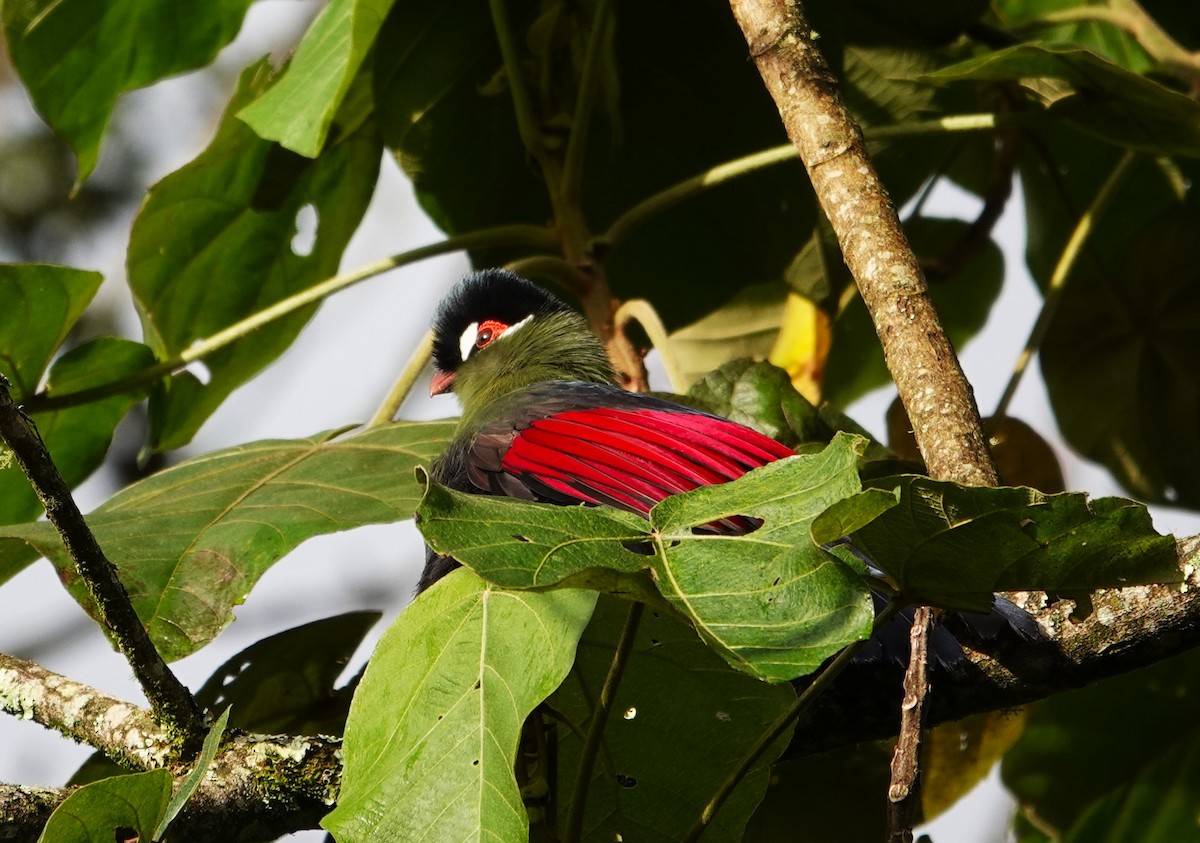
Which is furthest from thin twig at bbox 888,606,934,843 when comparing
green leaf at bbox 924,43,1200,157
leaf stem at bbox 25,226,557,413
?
leaf stem at bbox 25,226,557,413

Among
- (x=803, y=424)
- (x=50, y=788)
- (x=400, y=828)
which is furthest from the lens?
(x=803, y=424)

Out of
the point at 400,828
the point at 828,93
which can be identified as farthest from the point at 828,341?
the point at 400,828

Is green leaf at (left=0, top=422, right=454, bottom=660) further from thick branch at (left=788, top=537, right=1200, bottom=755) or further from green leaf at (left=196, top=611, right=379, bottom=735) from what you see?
thick branch at (left=788, top=537, right=1200, bottom=755)

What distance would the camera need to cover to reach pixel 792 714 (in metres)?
1.31

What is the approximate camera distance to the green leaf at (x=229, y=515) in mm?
1908

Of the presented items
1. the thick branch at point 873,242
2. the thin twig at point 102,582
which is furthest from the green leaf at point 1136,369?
the thin twig at point 102,582

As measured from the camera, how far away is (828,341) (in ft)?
9.07

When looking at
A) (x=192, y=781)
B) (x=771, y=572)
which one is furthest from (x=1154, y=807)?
(x=192, y=781)

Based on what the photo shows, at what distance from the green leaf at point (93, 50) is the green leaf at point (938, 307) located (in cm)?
157

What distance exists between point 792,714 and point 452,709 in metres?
0.34

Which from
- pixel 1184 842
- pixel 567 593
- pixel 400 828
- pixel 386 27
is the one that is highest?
pixel 386 27

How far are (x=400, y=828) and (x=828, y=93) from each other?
44.3 inches

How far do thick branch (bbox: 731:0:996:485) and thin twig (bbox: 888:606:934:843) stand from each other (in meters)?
0.30

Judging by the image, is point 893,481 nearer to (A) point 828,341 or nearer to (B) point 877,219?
(B) point 877,219
